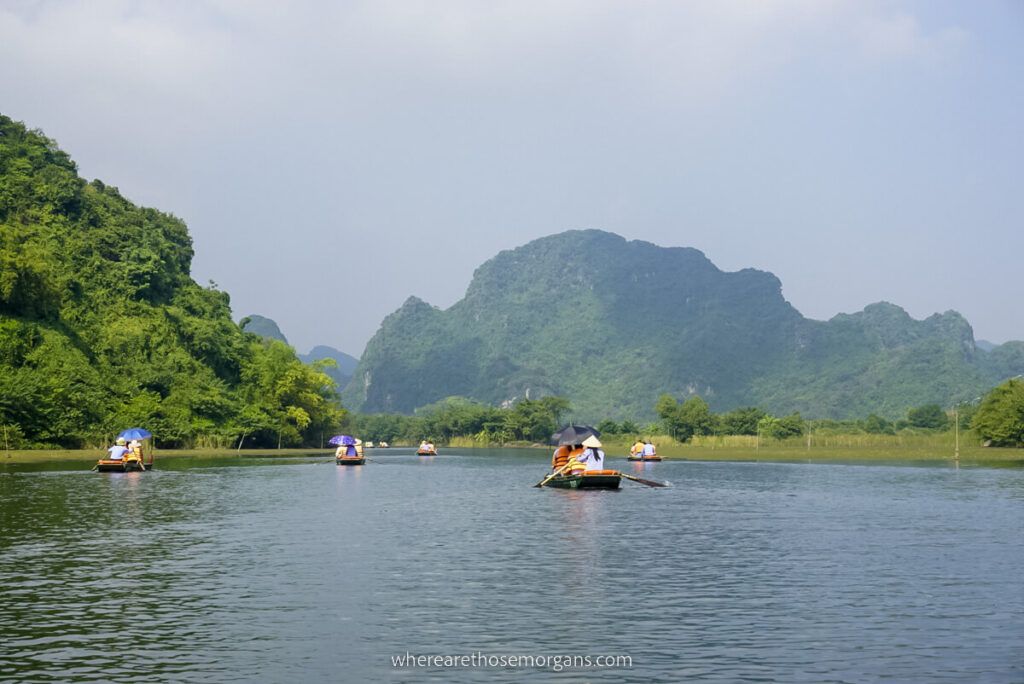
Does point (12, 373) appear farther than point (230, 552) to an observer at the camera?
Yes

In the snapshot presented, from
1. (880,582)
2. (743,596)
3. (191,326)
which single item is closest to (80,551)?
(743,596)

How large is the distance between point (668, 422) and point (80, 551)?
134 m

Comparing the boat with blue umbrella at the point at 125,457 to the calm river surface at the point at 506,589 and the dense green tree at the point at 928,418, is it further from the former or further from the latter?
the dense green tree at the point at 928,418

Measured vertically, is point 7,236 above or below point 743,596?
above

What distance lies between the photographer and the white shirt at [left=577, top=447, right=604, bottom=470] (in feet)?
195

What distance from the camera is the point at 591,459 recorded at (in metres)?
59.5

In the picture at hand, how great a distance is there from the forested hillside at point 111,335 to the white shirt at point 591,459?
50.7 metres

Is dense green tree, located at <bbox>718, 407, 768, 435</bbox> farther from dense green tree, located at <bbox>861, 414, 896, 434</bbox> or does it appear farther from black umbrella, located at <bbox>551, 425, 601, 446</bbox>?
black umbrella, located at <bbox>551, 425, 601, 446</bbox>

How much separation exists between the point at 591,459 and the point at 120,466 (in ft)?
108

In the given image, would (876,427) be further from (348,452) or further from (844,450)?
(348,452)

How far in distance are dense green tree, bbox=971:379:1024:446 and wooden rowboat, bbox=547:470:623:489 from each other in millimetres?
63207

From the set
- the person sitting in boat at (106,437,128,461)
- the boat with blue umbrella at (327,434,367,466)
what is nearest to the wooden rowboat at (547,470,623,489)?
the person sitting in boat at (106,437,128,461)

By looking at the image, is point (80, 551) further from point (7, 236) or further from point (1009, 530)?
point (7, 236)

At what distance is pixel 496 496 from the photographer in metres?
54.9
